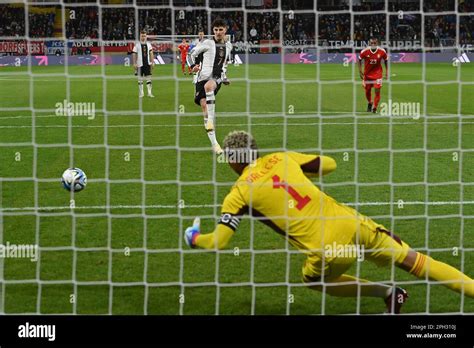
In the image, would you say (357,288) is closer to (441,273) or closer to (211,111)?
(441,273)

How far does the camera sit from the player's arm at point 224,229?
5.57 metres

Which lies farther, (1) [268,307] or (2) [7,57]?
(2) [7,57]

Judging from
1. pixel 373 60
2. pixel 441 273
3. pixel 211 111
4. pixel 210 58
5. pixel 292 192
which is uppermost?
pixel 373 60

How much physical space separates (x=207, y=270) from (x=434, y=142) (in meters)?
8.40

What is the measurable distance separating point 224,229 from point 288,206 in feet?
1.82

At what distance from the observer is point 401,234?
8508mm

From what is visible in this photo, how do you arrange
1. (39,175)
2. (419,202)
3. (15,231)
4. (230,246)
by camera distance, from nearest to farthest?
1. (230,246)
2. (15,231)
3. (419,202)
4. (39,175)

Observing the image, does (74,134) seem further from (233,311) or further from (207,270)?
(233,311)

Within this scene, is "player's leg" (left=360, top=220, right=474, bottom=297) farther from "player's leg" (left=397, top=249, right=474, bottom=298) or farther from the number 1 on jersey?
the number 1 on jersey

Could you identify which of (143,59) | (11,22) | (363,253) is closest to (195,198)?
(363,253)

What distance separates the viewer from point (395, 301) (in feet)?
20.4

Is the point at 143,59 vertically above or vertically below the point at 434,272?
above

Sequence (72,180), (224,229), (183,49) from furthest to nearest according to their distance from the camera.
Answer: (183,49) < (72,180) < (224,229)

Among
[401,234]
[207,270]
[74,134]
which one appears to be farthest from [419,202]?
[74,134]
